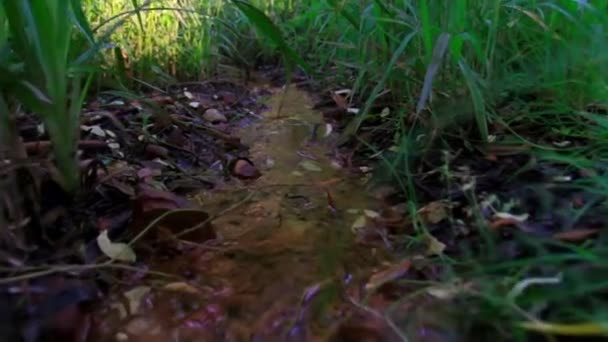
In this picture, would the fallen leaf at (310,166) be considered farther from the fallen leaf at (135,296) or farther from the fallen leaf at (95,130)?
the fallen leaf at (135,296)

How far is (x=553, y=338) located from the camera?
0.58 m

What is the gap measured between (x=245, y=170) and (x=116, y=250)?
17.6 inches

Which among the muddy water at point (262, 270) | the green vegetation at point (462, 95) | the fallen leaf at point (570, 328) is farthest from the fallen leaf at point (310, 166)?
the fallen leaf at point (570, 328)

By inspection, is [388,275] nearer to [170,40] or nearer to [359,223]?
[359,223]

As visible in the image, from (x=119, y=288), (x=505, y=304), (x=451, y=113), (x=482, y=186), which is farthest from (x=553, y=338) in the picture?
(x=451, y=113)

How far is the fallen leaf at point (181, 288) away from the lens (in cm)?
77

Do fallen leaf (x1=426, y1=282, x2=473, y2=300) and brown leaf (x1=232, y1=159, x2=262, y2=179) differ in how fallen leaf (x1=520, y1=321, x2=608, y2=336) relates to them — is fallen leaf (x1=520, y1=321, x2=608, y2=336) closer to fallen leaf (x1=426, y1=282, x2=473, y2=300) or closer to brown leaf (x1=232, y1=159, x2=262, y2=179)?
fallen leaf (x1=426, y1=282, x2=473, y2=300)

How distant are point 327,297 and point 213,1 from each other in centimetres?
204

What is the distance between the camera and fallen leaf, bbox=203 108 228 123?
1.69 metres

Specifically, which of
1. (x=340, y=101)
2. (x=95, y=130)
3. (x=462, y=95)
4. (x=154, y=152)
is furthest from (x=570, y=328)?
(x=340, y=101)

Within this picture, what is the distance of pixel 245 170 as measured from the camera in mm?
1211

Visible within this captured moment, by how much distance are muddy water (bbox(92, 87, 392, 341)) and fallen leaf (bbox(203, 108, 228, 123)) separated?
0.53m

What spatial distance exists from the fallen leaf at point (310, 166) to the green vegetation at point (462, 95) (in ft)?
0.40

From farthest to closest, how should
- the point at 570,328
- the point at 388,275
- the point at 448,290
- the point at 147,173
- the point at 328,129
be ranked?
the point at 328,129 < the point at 147,173 < the point at 388,275 < the point at 448,290 < the point at 570,328
